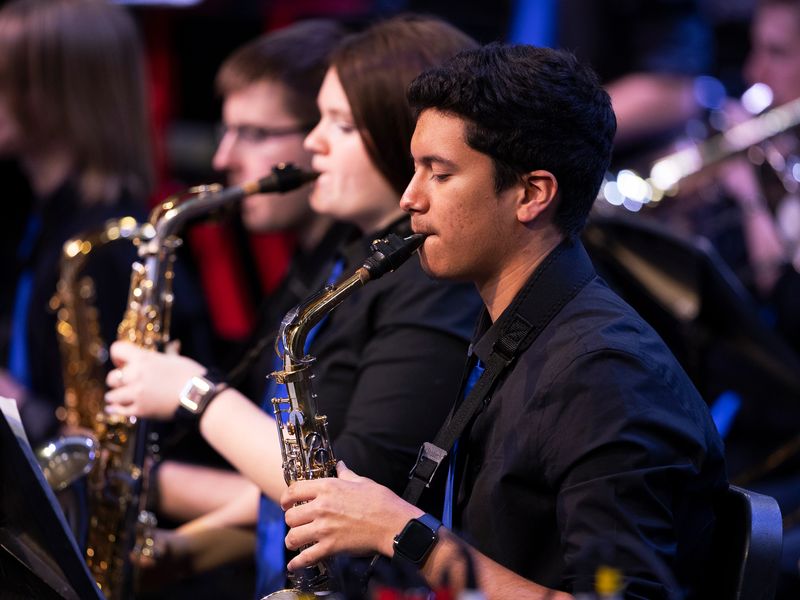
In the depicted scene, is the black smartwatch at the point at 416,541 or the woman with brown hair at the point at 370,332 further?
the woman with brown hair at the point at 370,332

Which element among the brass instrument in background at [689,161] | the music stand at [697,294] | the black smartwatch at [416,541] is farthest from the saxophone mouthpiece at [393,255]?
the brass instrument in background at [689,161]

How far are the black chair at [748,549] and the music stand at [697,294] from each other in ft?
3.87

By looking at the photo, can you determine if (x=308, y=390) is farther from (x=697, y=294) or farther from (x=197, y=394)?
(x=697, y=294)

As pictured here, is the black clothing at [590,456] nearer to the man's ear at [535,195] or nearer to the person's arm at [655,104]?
the man's ear at [535,195]

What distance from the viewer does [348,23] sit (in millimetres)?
3402

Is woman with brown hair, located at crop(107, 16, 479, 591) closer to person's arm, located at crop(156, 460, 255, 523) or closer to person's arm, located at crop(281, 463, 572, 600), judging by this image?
person's arm, located at crop(281, 463, 572, 600)

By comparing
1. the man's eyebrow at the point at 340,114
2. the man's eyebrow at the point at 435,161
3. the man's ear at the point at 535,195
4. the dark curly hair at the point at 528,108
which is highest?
the dark curly hair at the point at 528,108

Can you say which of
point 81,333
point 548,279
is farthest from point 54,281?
point 548,279

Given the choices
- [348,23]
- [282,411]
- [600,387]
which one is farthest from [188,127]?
[600,387]

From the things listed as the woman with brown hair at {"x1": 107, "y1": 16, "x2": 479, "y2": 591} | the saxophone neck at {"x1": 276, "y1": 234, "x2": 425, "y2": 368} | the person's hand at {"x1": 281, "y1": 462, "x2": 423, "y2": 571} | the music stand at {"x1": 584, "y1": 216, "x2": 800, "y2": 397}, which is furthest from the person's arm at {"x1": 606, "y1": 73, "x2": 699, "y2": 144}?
the person's hand at {"x1": 281, "y1": 462, "x2": 423, "y2": 571}

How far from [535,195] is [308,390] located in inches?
23.6

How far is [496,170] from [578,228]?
23cm

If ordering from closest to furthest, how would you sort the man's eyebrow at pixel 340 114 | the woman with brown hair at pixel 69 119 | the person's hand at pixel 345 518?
the person's hand at pixel 345 518 < the man's eyebrow at pixel 340 114 < the woman with brown hair at pixel 69 119

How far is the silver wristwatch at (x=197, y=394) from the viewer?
8.45ft
